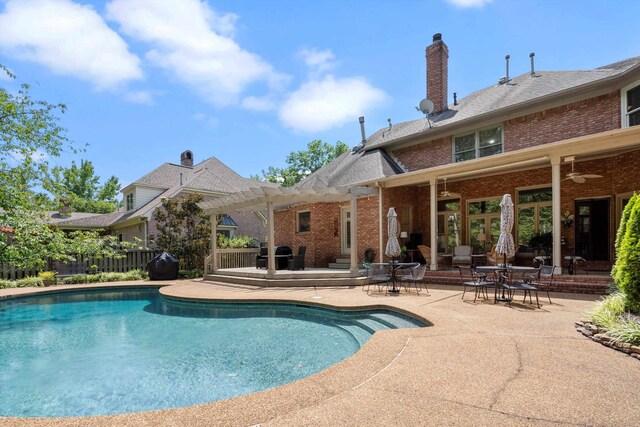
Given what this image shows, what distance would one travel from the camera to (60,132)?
26.7 feet

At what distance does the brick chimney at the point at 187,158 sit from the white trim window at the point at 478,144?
20.6 metres

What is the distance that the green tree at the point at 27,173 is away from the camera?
6.96m

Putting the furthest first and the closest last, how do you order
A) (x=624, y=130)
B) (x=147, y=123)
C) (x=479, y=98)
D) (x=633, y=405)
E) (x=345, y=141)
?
(x=345, y=141) → (x=147, y=123) → (x=479, y=98) → (x=624, y=130) → (x=633, y=405)

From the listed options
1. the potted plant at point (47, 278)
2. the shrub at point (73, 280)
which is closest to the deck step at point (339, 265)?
the shrub at point (73, 280)

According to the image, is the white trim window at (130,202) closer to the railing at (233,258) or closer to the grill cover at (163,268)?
the grill cover at (163,268)

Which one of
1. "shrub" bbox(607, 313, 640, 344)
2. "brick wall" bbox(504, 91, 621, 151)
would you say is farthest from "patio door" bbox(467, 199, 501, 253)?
"shrub" bbox(607, 313, 640, 344)

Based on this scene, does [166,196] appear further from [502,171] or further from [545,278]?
[545,278]

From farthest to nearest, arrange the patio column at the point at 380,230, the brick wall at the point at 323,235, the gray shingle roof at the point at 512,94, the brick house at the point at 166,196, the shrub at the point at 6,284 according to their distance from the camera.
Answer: the brick house at the point at 166,196 → the brick wall at the point at 323,235 → the patio column at the point at 380,230 → the shrub at the point at 6,284 → the gray shingle roof at the point at 512,94

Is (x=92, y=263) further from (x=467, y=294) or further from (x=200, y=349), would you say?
(x=467, y=294)

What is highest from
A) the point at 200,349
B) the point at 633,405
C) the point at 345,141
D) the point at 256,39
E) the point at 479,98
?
the point at 345,141

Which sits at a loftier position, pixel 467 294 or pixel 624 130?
pixel 624 130

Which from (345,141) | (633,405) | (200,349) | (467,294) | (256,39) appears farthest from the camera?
(345,141)

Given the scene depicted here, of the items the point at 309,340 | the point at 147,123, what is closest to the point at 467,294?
the point at 309,340

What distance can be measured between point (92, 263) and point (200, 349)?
1251 cm
